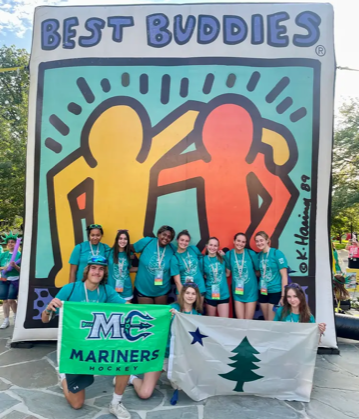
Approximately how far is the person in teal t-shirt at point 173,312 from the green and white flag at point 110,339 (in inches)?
8.4

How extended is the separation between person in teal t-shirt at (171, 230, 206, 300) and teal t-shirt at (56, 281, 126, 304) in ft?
3.42

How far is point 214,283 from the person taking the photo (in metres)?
4.25

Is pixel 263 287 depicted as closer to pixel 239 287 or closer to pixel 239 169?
pixel 239 287

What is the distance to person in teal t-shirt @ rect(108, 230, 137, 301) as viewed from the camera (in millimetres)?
4255

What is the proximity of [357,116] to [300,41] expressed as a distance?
10.4 metres

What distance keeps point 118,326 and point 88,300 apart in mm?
A: 389

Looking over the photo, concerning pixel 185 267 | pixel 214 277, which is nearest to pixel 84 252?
pixel 185 267

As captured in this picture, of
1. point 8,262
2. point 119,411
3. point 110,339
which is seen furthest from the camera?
point 8,262

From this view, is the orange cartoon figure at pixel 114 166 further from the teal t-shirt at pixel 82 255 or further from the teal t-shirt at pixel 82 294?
the teal t-shirt at pixel 82 294

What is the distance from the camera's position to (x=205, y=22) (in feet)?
16.4

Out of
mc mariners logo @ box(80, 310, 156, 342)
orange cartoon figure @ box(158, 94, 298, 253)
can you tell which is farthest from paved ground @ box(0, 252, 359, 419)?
orange cartoon figure @ box(158, 94, 298, 253)

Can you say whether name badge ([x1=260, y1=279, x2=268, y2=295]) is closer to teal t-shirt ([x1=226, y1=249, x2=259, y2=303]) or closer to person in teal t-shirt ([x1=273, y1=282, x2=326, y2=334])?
teal t-shirt ([x1=226, y1=249, x2=259, y2=303])

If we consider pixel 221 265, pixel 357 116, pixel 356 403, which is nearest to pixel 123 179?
pixel 221 265

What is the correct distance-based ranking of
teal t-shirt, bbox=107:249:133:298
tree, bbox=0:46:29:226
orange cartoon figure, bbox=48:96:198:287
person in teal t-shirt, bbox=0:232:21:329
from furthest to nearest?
tree, bbox=0:46:29:226 → person in teal t-shirt, bbox=0:232:21:329 → orange cartoon figure, bbox=48:96:198:287 → teal t-shirt, bbox=107:249:133:298
